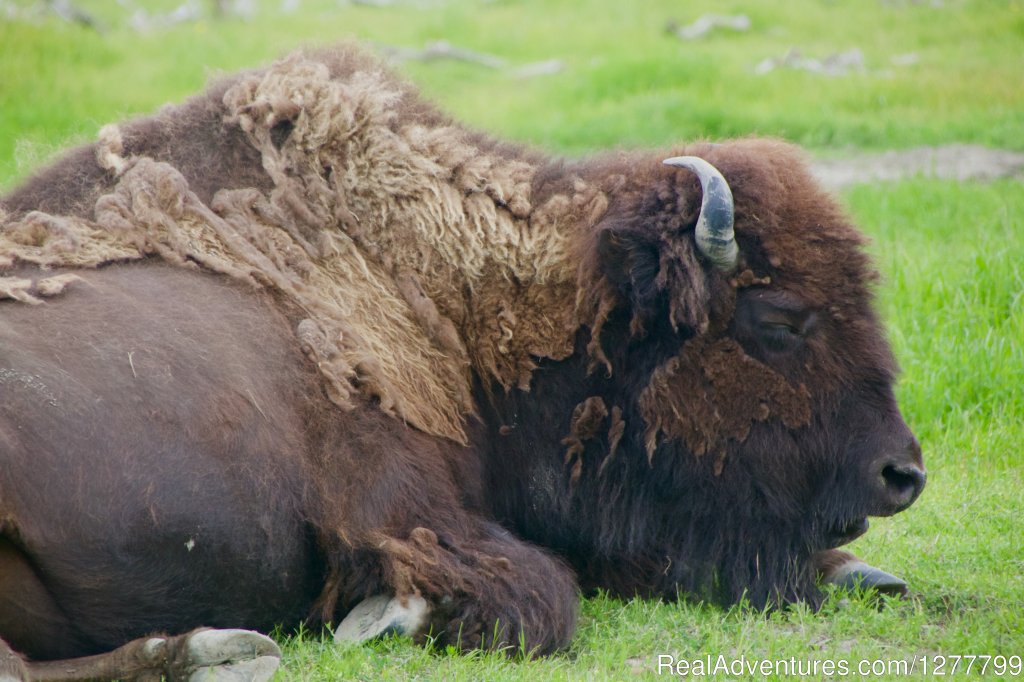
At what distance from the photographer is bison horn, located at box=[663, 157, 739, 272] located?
12.7 ft

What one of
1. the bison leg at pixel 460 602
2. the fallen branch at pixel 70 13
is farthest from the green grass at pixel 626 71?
the bison leg at pixel 460 602

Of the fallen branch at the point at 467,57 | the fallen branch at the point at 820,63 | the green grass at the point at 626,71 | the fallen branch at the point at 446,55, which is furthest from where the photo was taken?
the fallen branch at the point at 446,55

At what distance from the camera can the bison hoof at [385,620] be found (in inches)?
141

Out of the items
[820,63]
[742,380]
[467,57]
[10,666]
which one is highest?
[467,57]

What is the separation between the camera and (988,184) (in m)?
9.91

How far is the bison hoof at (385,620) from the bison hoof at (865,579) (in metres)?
1.53

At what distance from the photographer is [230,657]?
3.21 meters

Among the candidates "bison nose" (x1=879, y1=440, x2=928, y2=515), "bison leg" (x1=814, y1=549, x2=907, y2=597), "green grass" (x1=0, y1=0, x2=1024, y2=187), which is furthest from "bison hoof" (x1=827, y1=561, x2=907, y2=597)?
"green grass" (x1=0, y1=0, x2=1024, y2=187)

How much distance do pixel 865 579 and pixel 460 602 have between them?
4.85 ft

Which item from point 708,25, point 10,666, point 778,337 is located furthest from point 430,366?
point 708,25

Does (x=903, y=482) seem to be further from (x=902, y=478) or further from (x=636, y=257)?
(x=636, y=257)

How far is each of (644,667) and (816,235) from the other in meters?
1.60

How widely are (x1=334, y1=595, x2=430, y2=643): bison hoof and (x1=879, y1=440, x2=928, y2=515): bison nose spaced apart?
1608mm

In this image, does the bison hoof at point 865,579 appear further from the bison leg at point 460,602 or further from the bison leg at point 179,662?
the bison leg at point 179,662
